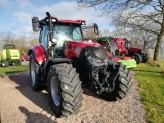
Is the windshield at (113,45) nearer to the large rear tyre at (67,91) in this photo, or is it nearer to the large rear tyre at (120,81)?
the large rear tyre at (120,81)

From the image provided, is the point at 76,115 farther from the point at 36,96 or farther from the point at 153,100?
the point at 153,100

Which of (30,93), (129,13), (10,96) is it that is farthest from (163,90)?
(129,13)

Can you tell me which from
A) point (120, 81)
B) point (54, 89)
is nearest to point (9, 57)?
point (54, 89)

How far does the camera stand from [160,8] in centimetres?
1775

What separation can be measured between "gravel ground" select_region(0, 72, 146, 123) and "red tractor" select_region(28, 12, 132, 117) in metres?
0.22

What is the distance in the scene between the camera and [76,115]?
5.36m

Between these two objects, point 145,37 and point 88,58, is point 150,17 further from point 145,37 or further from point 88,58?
point 145,37

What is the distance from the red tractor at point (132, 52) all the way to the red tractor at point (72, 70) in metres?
9.12

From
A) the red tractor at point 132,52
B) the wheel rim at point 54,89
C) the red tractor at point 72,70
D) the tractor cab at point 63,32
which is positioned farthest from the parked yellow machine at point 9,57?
the wheel rim at point 54,89

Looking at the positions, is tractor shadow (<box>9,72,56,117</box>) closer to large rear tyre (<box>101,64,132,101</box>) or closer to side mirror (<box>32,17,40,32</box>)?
large rear tyre (<box>101,64,132,101</box>)

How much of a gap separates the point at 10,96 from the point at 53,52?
6.28 feet

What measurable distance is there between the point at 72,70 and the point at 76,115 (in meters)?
1.00

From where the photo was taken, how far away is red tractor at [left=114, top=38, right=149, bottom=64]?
1609 centimetres

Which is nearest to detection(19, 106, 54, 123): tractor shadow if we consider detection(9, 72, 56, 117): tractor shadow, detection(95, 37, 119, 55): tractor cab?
detection(9, 72, 56, 117): tractor shadow
